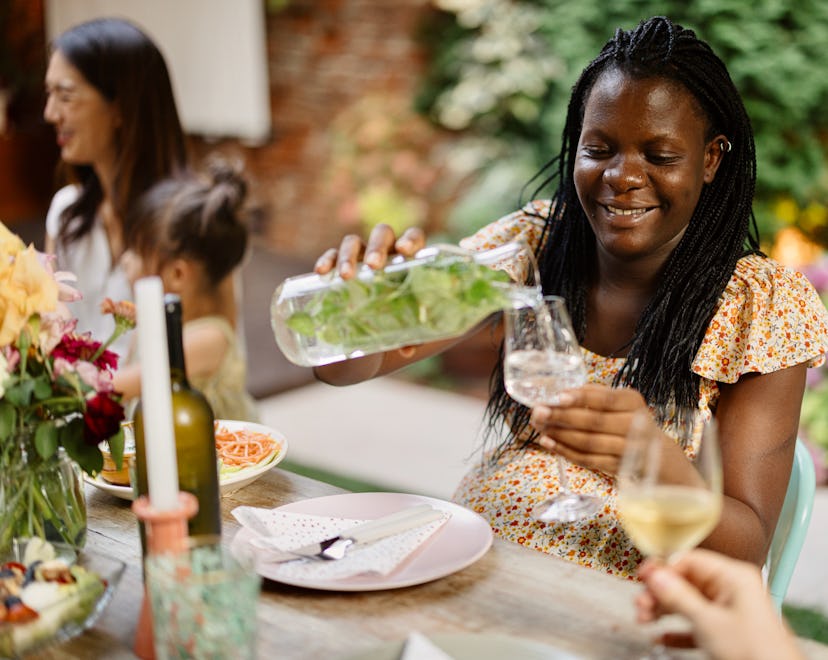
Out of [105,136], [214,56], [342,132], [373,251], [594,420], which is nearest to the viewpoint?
[594,420]

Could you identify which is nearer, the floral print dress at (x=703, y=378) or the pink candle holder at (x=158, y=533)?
the pink candle holder at (x=158, y=533)

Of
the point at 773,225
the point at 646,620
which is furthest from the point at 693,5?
the point at 646,620

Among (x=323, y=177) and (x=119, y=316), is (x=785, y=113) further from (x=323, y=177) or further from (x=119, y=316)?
(x=119, y=316)

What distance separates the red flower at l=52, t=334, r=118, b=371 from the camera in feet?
4.11

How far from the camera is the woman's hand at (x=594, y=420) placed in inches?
52.3

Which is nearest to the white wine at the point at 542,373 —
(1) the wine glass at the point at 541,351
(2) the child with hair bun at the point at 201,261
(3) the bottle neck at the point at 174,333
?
(1) the wine glass at the point at 541,351

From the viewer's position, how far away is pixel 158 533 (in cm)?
110

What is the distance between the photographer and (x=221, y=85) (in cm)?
605

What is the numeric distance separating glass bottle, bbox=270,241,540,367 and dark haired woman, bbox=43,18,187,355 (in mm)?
1507

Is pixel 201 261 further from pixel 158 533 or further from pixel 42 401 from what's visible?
pixel 158 533

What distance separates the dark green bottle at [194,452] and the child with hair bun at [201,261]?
1558 millimetres

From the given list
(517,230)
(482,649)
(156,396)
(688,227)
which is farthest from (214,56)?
(482,649)

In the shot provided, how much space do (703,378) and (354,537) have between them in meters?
0.67

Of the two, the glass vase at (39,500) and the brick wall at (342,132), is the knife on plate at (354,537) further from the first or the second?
the brick wall at (342,132)
